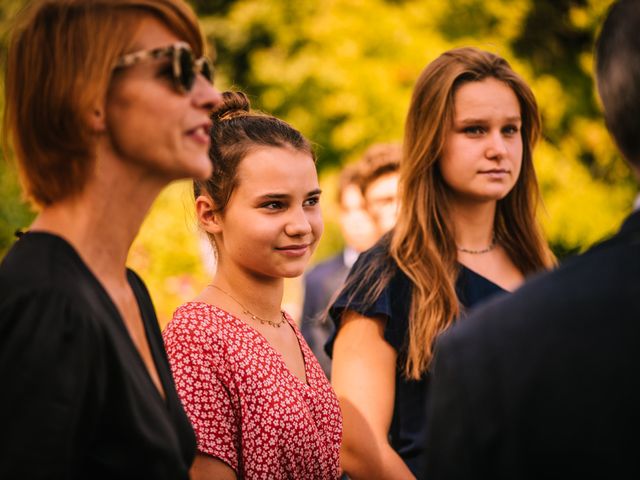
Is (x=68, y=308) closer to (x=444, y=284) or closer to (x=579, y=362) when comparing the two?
(x=579, y=362)

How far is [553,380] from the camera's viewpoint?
4.70 feet

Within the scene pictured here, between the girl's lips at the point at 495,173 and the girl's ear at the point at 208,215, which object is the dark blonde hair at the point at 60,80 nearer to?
the girl's ear at the point at 208,215

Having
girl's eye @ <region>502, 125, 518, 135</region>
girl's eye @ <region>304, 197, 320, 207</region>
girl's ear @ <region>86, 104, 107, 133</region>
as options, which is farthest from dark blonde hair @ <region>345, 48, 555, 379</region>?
girl's ear @ <region>86, 104, 107, 133</region>

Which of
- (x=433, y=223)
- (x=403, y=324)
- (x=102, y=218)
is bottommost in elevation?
(x=403, y=324)

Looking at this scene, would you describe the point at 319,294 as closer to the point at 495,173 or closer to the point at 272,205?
the point at 495,173

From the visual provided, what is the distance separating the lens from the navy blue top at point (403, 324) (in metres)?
3.30

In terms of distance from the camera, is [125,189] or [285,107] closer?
[125,189]

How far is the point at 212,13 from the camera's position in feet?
64.6

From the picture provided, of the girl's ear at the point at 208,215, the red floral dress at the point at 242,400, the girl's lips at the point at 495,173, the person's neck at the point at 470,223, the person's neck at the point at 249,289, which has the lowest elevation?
the red floral dress at the point at 242,400

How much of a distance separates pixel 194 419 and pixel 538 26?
13.2m

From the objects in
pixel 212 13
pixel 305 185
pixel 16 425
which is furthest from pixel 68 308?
pixel 212 13

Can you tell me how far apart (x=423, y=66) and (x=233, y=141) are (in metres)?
10.0

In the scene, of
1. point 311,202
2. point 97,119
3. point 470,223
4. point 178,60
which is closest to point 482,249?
point 470,223

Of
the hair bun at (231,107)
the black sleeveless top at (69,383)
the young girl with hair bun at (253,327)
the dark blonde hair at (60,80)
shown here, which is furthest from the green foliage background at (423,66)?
the black sleeveless top at (69,383)
